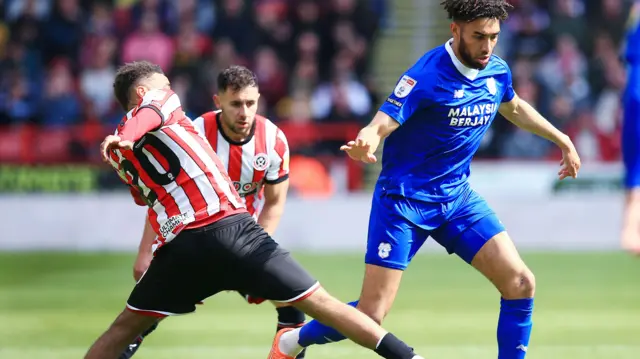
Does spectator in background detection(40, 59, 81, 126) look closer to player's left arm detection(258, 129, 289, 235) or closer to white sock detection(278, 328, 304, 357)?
player's left arm detection(258, 129, 289, 235)

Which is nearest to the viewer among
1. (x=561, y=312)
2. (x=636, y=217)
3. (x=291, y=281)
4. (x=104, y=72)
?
(x=636, y=217)

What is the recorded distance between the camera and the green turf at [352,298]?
8.52m

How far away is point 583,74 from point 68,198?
28.7 ft

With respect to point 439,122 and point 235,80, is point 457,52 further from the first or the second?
point 235,80

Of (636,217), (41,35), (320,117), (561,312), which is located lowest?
(561,312)

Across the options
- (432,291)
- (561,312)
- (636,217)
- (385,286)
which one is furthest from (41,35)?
(636,217)

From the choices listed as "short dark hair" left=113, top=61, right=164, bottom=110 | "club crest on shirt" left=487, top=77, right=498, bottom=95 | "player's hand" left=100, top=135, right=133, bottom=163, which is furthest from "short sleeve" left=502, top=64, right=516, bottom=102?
"player's hand" left=100, top=135, right=133, bottom=163

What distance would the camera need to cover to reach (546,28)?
18.9m

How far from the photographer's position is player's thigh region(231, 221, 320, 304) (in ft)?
19.7

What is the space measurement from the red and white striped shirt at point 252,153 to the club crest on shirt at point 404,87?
1.31 m

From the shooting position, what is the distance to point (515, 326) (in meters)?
6.77

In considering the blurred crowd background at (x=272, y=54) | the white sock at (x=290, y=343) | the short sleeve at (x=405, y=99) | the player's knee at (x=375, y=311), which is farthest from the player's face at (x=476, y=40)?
the blurred crowd background at (x=272, y=54)

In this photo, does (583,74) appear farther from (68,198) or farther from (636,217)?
(636,217)

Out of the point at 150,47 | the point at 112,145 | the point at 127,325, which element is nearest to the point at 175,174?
the point at 112,145
